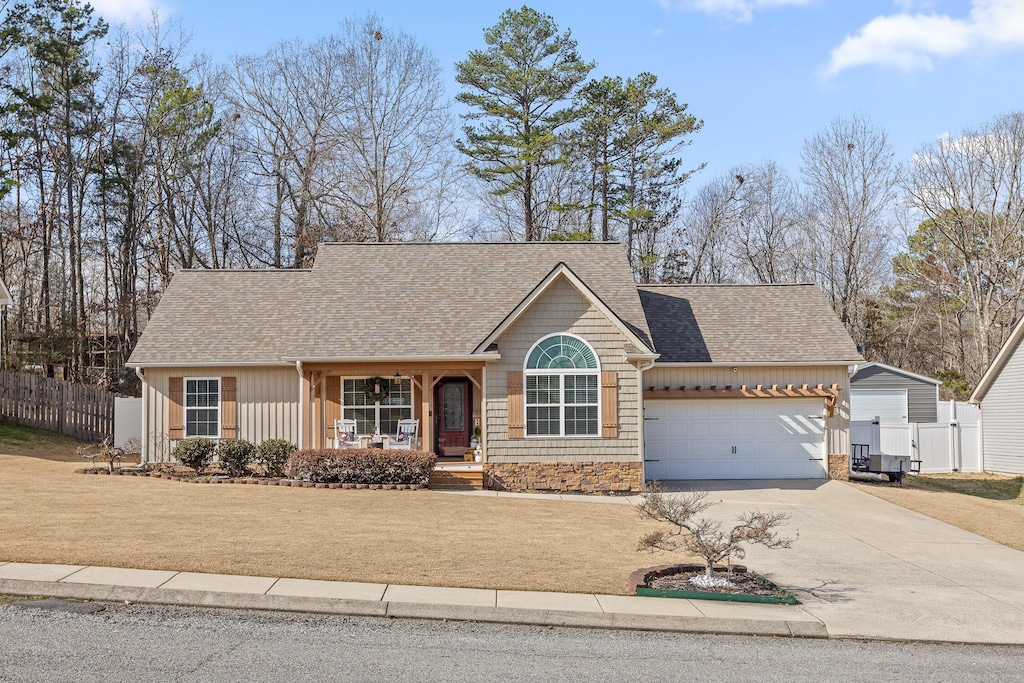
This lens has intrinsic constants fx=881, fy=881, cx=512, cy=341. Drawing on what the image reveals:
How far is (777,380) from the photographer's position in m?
21.4

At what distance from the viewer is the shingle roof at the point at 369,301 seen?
20078 millimetres

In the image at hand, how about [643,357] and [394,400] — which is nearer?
[643,357]

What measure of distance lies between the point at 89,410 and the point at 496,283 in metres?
13.0

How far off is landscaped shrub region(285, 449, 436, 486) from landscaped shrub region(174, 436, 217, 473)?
97.3 inches

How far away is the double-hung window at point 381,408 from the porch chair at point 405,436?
28.8 inches

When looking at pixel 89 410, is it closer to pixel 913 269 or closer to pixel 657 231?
pixel 657 231

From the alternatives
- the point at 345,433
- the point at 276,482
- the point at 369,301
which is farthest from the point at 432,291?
the point at 276,482

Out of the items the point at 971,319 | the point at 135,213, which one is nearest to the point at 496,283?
the point at 135,213

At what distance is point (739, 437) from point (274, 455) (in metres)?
10.9

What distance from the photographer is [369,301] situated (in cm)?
2141

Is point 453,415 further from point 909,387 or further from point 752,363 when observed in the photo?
point 909,387

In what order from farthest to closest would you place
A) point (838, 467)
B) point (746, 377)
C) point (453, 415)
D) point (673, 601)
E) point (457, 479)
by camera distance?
point (453, 415)
point (746, 377)
point (838, 467)
point (457, 479)
point (673, 601)

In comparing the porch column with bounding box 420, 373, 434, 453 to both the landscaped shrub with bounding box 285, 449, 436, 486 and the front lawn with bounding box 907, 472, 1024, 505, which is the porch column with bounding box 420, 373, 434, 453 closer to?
the landscaped shrub with bounding box 285, 449, 436, 486

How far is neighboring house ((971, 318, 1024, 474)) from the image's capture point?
27.2m
